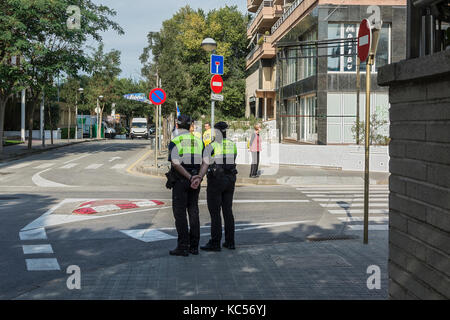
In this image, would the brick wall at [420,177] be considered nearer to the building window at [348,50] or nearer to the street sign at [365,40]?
the street sign at [365,40]

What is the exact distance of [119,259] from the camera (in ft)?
22.6

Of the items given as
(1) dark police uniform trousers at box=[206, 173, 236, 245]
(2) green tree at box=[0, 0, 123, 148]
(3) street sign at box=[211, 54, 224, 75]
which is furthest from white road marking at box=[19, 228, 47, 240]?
(2) green tree at box=[0, 0, 123, 148]

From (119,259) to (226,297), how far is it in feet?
7.73

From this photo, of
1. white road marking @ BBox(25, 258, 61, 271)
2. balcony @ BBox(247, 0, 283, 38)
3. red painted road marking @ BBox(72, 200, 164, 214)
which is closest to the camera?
white road marking @ BBox(25, 258, 61, 271)

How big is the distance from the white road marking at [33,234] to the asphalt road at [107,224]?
A: 0.02 m

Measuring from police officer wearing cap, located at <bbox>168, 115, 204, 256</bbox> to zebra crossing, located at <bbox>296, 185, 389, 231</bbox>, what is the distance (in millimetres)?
3286

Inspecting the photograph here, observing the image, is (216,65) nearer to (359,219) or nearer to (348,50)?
(359,219)

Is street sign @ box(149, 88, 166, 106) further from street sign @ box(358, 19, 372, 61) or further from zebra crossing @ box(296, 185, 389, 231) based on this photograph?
street sign @ box(358, 19, 372, 61)

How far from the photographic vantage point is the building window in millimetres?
25297

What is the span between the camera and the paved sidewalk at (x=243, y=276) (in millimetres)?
5125

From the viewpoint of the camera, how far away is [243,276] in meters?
5.80

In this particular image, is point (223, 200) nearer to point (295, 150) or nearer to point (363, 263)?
point (363, 263)

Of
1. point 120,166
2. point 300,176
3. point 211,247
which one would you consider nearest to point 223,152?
point 211,247

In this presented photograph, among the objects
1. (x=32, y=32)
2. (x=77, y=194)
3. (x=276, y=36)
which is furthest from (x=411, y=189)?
(x=276, y=36)
